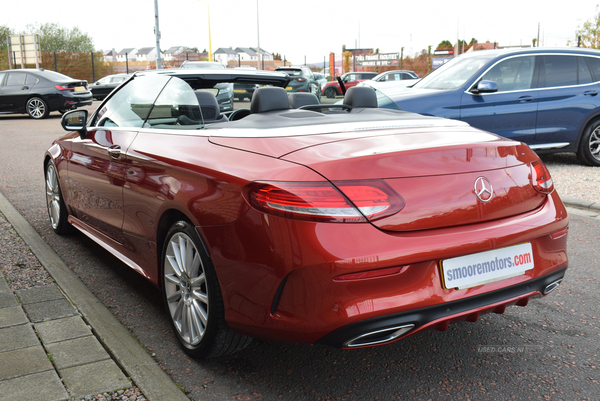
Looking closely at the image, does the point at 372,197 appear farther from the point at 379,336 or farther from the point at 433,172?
the point at 379,336

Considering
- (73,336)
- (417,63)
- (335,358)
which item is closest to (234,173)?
(335,358)

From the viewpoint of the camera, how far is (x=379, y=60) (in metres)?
49.6

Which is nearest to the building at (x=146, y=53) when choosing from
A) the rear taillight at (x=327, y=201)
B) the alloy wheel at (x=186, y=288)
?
the alloy wheel at (x=186, y=288)

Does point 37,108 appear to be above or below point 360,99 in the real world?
below

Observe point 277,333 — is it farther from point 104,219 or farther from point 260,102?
point 104,219

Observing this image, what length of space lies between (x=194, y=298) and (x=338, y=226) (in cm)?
99

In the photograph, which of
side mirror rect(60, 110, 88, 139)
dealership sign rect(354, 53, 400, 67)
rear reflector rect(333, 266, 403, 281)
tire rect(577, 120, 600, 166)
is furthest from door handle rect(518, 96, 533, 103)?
dealership sign rect(354, 53, 400, 67)

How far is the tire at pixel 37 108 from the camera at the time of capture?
19094mm

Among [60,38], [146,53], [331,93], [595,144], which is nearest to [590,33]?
[331,93]

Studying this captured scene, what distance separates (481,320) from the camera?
3334 millimetres

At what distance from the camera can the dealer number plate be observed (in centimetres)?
229

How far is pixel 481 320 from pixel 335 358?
3.32ft

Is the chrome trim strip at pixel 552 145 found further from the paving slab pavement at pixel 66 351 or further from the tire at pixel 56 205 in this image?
the paving slab pavement at pixel 66 351

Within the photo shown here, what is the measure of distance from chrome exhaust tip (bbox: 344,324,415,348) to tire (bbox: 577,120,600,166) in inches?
297
